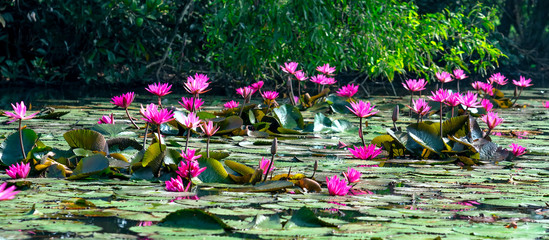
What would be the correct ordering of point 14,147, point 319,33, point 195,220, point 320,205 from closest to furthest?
point 195,220 → point 320,205 → point 14,147 → point 319,33

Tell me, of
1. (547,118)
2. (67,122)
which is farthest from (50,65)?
(547,118)

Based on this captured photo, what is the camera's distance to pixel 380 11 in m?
7.76

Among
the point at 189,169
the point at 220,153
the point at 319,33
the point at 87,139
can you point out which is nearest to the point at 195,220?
the point at 189,169

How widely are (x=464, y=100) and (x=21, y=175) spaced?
2097 millimetres

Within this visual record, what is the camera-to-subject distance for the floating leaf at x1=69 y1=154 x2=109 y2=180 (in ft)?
9.20

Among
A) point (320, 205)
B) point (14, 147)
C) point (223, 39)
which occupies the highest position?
point (223, 39)

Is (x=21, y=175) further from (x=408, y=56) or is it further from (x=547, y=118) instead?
(x=408, y=56)

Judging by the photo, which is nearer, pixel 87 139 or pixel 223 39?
pixel 87 139

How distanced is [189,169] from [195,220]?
2.04 ft

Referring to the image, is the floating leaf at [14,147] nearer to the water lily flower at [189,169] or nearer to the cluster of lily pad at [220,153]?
the cluster of lily pad at [220,153]

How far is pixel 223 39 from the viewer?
833cm

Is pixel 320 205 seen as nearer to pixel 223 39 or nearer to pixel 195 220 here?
pixel 195 220

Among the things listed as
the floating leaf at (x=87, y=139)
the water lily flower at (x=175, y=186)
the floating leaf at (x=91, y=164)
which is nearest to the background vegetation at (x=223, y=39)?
the floating leaf at (x=87, y=139)

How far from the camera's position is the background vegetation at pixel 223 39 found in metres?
7.64
